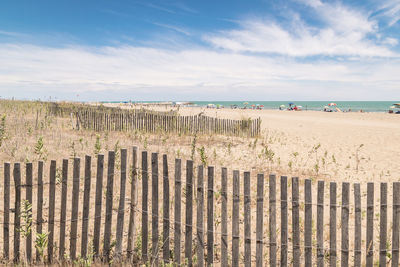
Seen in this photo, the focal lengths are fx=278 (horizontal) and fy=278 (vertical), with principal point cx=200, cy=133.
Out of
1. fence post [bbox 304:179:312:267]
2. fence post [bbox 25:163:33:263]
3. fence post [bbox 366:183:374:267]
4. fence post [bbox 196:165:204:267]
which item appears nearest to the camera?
fence post [bbox 366:183:374:267]

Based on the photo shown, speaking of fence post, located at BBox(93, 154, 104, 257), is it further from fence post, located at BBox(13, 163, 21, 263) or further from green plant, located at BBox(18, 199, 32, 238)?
fence post, located at BBox(13, 163, 21, 263)

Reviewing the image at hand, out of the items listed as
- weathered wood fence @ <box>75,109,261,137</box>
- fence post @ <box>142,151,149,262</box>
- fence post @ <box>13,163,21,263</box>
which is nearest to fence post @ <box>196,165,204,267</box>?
fence post @ <box>142,151,149,262</box>

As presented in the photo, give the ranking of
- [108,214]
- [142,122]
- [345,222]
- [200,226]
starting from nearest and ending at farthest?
[345,222] < [200,226] < [108,214] < [142,122]

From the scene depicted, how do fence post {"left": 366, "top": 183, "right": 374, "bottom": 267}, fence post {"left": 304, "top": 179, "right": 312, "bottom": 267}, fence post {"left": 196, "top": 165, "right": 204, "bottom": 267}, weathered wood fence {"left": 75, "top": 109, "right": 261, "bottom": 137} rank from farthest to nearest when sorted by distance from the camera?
weathered wood fence {"left": 75, "top": 109, "right": 261, "bottom": 137} → fence post {"left": 196, "top": 165, "right": 204, "bottom": 267} → fence post {"left": 304, "top": 179, "right": 312, "bottom": 267} → fence post {"left": 366, "top": 183, "right": 374, "bottom": 267}

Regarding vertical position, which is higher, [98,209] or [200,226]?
[98,209]

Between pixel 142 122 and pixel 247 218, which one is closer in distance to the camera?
pixel 247 218

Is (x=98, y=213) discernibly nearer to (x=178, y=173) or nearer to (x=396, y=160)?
(x=178, y=173)

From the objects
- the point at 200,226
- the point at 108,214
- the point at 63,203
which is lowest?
the point at 200,226

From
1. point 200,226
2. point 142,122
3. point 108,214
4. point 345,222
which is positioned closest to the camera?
point 345,222

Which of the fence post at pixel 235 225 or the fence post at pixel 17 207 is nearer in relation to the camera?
the fence post at pixel 235 225

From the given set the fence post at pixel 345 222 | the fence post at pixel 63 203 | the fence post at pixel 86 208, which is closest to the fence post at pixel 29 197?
the fence post at pixel 63 203

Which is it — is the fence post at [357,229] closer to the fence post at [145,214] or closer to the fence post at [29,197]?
the fence post at [145,214]

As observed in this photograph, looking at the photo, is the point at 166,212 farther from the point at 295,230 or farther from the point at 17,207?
the point at 17,207

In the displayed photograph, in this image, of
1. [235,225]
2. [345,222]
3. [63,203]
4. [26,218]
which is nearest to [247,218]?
[235,225]
